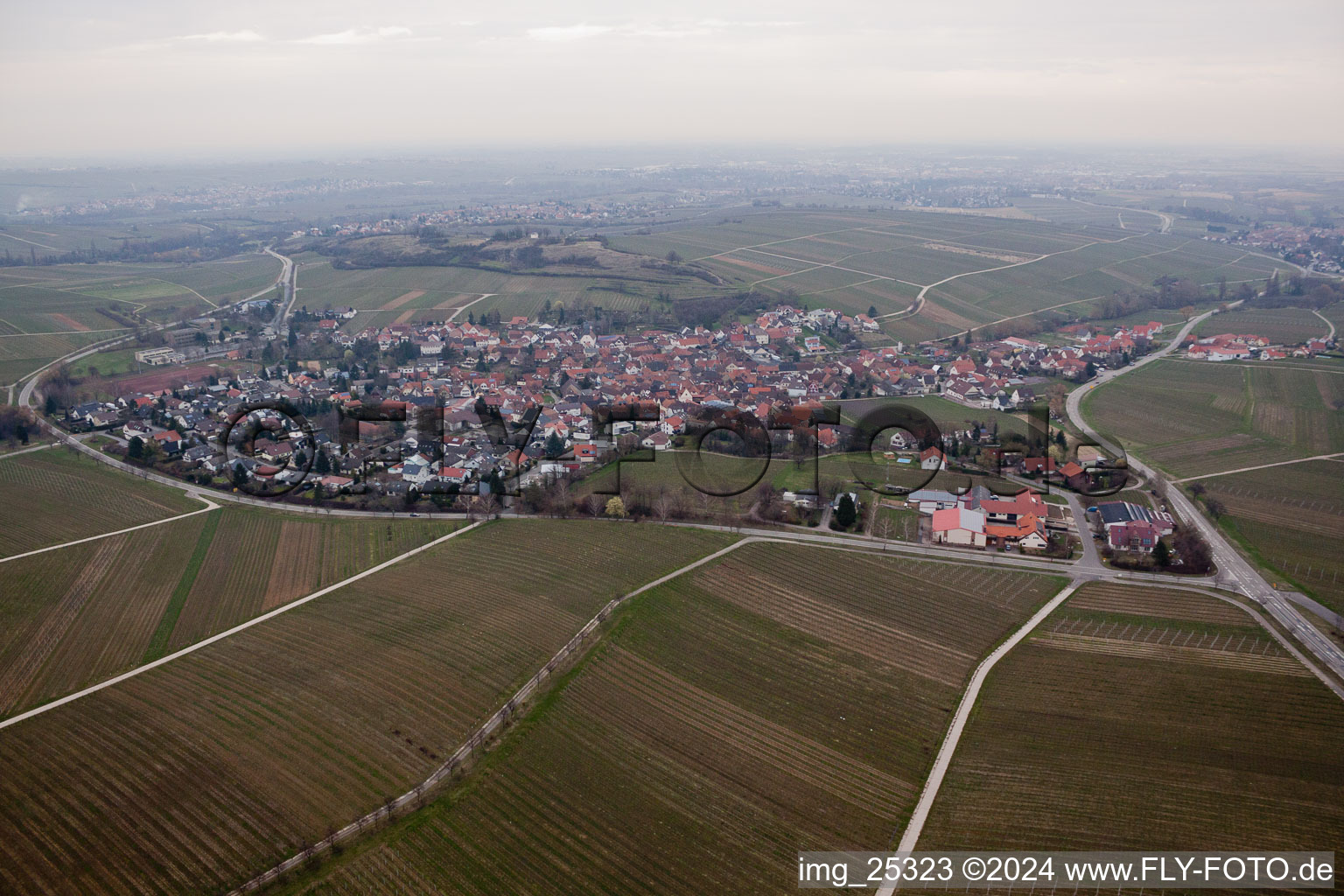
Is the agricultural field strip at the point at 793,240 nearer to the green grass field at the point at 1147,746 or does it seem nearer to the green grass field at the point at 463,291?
the green grass field at the point at 463,291

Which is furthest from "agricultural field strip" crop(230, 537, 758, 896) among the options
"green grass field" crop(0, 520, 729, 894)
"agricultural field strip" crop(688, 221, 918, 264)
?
"agricultural field strip" crop(688, 221, 918, 264)

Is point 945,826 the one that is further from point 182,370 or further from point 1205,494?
point 182,370

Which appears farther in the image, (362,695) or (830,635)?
(830,635)

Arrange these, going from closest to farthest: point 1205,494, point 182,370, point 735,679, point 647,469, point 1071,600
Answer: point 735,679 < point 1071,600 < point 1205,494 < point 647,469 < point 182,370

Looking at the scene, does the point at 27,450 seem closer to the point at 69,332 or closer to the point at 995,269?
the point at 69,332

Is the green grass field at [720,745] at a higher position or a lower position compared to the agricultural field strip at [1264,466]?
lower

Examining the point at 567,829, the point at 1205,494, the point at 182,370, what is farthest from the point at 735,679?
the point at 182,370

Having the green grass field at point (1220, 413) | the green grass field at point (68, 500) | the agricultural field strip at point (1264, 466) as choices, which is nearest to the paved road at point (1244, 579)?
the agricultural field strip at point (1264, 466)

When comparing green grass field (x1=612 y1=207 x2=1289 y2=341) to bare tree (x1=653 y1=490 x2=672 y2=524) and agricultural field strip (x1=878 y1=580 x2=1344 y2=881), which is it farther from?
agricultural field strip (x1=878 y1=580 x2=1344 y2=881)
